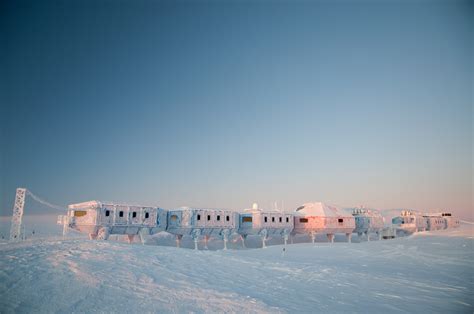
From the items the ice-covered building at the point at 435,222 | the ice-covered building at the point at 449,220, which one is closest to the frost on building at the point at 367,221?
the ice-covered building at the point at 435,222

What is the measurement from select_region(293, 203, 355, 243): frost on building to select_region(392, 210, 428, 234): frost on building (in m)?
34.7

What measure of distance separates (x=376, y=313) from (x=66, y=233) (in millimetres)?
39525

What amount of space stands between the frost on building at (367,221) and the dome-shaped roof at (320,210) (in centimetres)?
843

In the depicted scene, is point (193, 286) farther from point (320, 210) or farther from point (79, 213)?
point (320, 210)

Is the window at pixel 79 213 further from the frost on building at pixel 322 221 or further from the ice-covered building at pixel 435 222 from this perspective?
the ice-covered building at pixel 435 222

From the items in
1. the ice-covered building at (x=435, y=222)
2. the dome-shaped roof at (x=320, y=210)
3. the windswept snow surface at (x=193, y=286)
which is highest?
the dome-shaped roof at (x=320, y=210)

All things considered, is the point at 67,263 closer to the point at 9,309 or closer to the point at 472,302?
the point at 9,309

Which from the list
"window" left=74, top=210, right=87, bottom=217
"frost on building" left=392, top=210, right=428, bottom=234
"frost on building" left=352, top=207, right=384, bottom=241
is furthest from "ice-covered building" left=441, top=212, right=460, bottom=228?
A: "window" left=74, top=210, right=87, bottom=217

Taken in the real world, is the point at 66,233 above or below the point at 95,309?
below

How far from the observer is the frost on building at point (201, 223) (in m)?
44.7

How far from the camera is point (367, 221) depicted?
224 ft

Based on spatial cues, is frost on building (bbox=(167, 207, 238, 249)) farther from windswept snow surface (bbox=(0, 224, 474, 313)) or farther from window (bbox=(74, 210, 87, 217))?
windswept snow surface (bbox=(0, 224, 474, 313))

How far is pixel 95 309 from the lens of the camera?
8.59 meters

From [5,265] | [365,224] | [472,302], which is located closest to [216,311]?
[5,265]
